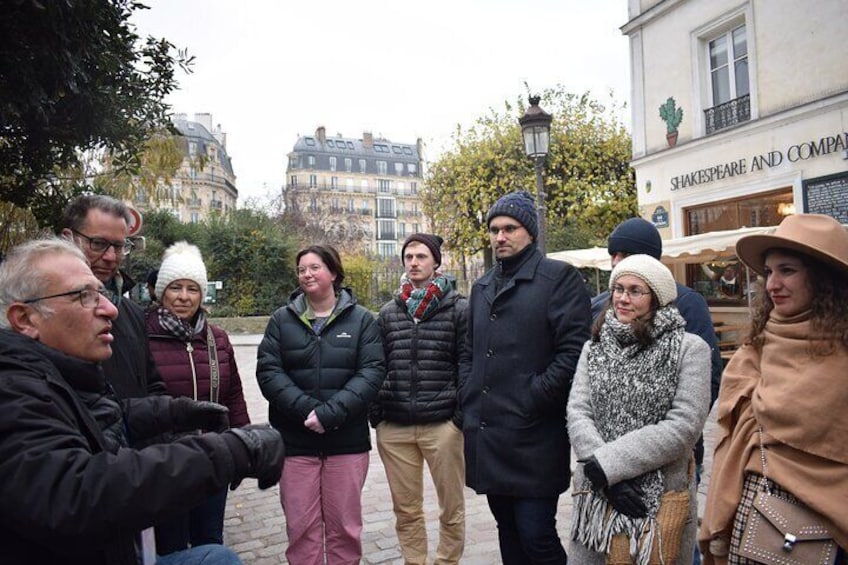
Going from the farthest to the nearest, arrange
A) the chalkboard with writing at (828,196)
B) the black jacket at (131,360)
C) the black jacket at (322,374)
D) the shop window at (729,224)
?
the shop window at (729,224)
the chalkboard with writing at (828,196)
the black jacket at (322,374)
the black jacket at (131,360)

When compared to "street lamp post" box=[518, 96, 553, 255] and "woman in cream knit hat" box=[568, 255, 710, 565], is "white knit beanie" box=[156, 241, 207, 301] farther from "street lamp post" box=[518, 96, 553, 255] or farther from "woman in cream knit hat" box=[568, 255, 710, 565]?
"street lamp post" box=[518, 96, 553, 255]

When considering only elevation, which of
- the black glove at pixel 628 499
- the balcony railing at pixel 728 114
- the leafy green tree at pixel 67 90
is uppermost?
the balcony railing at pixel 728 114

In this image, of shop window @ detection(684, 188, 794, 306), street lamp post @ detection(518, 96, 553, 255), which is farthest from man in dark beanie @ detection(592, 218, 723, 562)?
shop window @ detection(684, 188, 794, 306)

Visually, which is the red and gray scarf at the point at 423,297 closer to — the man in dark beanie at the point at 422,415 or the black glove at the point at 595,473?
the man in dark beanie at the point at 422,415

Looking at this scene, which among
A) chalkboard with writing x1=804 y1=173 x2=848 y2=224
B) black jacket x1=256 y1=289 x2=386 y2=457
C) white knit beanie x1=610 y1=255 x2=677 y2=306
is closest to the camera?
white knit beanie x1=610 y1=255 x2=677 y2=306

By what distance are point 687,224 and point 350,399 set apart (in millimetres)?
11365

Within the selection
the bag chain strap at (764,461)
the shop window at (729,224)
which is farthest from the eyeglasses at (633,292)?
the shop window at (729,224)

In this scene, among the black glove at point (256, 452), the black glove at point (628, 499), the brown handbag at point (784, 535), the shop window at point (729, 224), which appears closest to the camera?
the black glove at point (256, 452)

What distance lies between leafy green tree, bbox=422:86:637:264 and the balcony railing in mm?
5495

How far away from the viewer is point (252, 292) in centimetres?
2267

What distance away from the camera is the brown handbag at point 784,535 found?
192 cm

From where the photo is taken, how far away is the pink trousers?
337 cm

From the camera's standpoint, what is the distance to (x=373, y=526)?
4.59 m

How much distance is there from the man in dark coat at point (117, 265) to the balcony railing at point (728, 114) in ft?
37.7
